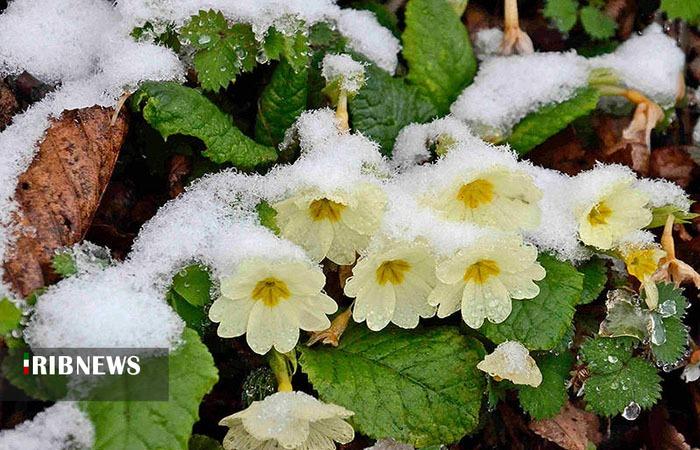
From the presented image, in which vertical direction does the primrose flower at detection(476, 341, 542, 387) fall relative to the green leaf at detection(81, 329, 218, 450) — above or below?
below

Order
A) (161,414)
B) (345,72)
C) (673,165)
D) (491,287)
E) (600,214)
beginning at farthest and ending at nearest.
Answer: (673,165) < (345,72) < (600,214) < (491,287) < (161,414)

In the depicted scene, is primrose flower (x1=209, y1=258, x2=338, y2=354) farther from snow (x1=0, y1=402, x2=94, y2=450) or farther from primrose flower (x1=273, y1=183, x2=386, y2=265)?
snow (x1=0, y1=402, x2=94, y2=450)

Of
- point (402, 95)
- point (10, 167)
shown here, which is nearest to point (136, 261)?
point (10, 167)

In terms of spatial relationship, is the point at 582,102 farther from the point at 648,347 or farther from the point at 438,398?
the point at 438,398

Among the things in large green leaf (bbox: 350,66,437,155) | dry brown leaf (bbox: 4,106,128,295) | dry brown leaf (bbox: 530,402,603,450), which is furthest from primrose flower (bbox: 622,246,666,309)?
dry brown leaf (bbox: 4,106,128,295)

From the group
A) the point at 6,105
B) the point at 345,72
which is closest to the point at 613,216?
the point at 345,72

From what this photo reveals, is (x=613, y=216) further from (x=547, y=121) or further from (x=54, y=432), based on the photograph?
(x=54, y=432)

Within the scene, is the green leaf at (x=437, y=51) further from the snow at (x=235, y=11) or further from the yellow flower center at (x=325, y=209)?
the yellow flower center at (x=325, y=209)
